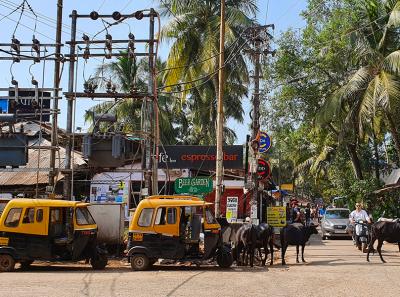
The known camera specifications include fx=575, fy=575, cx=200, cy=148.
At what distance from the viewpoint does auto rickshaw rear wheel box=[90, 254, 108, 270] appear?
1659 cm

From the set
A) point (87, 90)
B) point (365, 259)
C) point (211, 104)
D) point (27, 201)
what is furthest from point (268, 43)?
point (211, 104)

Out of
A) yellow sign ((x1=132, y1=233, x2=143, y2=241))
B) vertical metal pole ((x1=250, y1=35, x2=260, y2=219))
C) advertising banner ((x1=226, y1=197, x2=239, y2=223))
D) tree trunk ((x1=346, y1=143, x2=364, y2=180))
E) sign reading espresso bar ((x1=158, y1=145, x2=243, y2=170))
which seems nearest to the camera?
yellow sign ((x1=132, y1=233, x2=143, y2=241))

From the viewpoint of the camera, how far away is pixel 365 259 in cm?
1839

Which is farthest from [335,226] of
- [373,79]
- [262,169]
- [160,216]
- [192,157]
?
[160,216]

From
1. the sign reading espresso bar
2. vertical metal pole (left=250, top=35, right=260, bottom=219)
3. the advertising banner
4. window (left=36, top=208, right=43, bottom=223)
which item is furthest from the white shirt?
window (left=36, top=208, right=43, bottom=223)

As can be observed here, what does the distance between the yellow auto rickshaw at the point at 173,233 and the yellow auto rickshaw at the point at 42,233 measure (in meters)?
1.48

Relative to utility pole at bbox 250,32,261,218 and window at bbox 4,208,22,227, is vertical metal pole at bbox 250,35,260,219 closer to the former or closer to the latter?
utility pole at bbox 250,32,261,218

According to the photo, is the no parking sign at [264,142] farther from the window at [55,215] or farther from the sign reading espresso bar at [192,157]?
the window at [55,215]

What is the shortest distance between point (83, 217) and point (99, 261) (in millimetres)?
1352

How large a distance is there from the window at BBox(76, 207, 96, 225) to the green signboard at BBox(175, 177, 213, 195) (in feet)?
13.6

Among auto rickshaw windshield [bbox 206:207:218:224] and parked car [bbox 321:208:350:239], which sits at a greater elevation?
auto rickshaw windshield [bbox 206:207:218:224]

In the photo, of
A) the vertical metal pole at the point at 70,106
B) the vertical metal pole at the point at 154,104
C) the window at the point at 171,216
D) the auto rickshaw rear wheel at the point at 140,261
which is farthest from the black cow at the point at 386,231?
the vertical metal pole at the point at 70,106

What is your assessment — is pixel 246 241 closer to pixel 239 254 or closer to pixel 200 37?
pixel 239 254

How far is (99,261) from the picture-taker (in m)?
16.6
